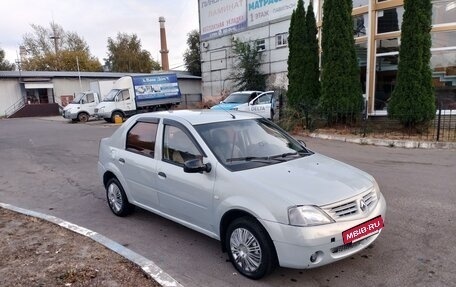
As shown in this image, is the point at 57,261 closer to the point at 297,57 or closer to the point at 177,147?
the point at 177,147

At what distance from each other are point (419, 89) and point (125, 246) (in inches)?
396

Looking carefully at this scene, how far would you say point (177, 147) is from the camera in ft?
14.3

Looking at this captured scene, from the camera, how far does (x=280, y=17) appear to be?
2356 centimetres

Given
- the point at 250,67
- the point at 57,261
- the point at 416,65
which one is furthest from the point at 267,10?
the point at 57,261

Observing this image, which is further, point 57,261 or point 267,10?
point 267,10

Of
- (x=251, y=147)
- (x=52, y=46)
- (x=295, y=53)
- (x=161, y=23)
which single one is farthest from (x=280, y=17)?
(x=52, y=46)

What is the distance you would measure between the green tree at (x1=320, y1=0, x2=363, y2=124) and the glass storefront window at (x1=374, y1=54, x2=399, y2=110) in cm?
241

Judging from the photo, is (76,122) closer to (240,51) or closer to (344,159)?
(240,51)

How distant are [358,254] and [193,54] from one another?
46.3m

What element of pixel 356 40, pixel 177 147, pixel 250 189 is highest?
pixel 356 40

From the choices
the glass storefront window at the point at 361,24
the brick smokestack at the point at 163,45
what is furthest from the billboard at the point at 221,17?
the brick smokestack at the point at 163,45

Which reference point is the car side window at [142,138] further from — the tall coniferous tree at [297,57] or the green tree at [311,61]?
the green tree at [311,61]

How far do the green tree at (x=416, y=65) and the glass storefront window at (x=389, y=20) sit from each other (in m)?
3.03

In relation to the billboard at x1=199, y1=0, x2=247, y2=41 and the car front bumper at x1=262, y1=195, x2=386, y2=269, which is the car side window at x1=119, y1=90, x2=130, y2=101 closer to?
the billboard at x1=199, y1=0, x2=247, y2=41
